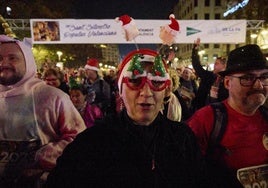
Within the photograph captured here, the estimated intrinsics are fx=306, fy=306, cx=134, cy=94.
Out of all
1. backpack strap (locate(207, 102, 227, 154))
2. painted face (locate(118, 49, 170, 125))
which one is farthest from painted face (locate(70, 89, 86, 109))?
painted face (locate(118, 49, 170, 125))

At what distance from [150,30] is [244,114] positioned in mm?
12406

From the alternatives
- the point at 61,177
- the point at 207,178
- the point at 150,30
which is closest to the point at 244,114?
the point at 207,178

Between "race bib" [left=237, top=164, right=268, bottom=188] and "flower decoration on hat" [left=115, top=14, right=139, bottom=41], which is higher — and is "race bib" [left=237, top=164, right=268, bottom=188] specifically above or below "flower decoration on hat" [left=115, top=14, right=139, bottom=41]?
below

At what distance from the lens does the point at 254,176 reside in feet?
7.71

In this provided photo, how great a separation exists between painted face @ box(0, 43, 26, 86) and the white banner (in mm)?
11738

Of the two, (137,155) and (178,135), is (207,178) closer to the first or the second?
(178,135)

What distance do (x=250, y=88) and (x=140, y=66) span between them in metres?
0.95

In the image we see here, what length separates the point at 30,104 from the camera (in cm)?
241

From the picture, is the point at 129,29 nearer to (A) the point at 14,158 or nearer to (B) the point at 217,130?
(B) the point at 217,130

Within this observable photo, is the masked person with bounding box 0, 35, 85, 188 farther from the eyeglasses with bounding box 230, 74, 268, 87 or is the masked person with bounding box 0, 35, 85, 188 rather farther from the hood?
the eyeglasses with bounding box 230, 74, 268, 87

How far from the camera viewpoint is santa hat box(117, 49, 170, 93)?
6.44 ft

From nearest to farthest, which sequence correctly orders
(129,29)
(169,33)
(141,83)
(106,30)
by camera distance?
(141,83)
(129,29)
(169,33)
(106,30)

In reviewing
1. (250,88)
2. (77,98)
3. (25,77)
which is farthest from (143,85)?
(77,98)

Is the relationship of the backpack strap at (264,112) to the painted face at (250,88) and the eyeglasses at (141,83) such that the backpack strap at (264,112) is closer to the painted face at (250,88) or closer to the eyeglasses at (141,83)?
the painted face at (250,88)
